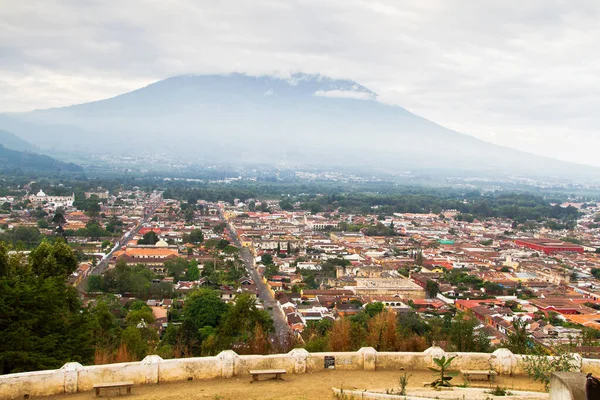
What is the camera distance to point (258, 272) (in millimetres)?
27891

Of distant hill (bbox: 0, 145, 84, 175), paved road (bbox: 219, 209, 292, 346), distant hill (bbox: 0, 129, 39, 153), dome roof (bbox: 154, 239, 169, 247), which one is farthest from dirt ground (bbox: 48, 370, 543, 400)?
distant hill (bbox: 0, 129, 39, 153)

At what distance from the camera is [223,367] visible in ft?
21.5

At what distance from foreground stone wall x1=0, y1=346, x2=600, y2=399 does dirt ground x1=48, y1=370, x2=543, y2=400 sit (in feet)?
0.34

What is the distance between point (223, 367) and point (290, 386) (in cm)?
82

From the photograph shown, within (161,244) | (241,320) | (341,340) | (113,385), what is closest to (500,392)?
(341,340)

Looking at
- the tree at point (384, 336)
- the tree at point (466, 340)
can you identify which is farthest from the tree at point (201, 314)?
the tree at point (384, 336)

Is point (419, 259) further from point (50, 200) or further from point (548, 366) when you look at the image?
point (50, 200)

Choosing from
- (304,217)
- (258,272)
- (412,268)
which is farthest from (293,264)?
(304,217)

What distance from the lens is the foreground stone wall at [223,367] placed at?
5.87 m

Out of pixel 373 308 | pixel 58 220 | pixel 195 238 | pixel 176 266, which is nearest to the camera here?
pixel 373 308

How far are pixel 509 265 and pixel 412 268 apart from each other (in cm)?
580

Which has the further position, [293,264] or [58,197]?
[58,197]

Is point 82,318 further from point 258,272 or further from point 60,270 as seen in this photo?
point 258,272

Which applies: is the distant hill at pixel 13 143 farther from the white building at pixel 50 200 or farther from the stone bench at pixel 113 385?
the stone bench at pixel 113 385
